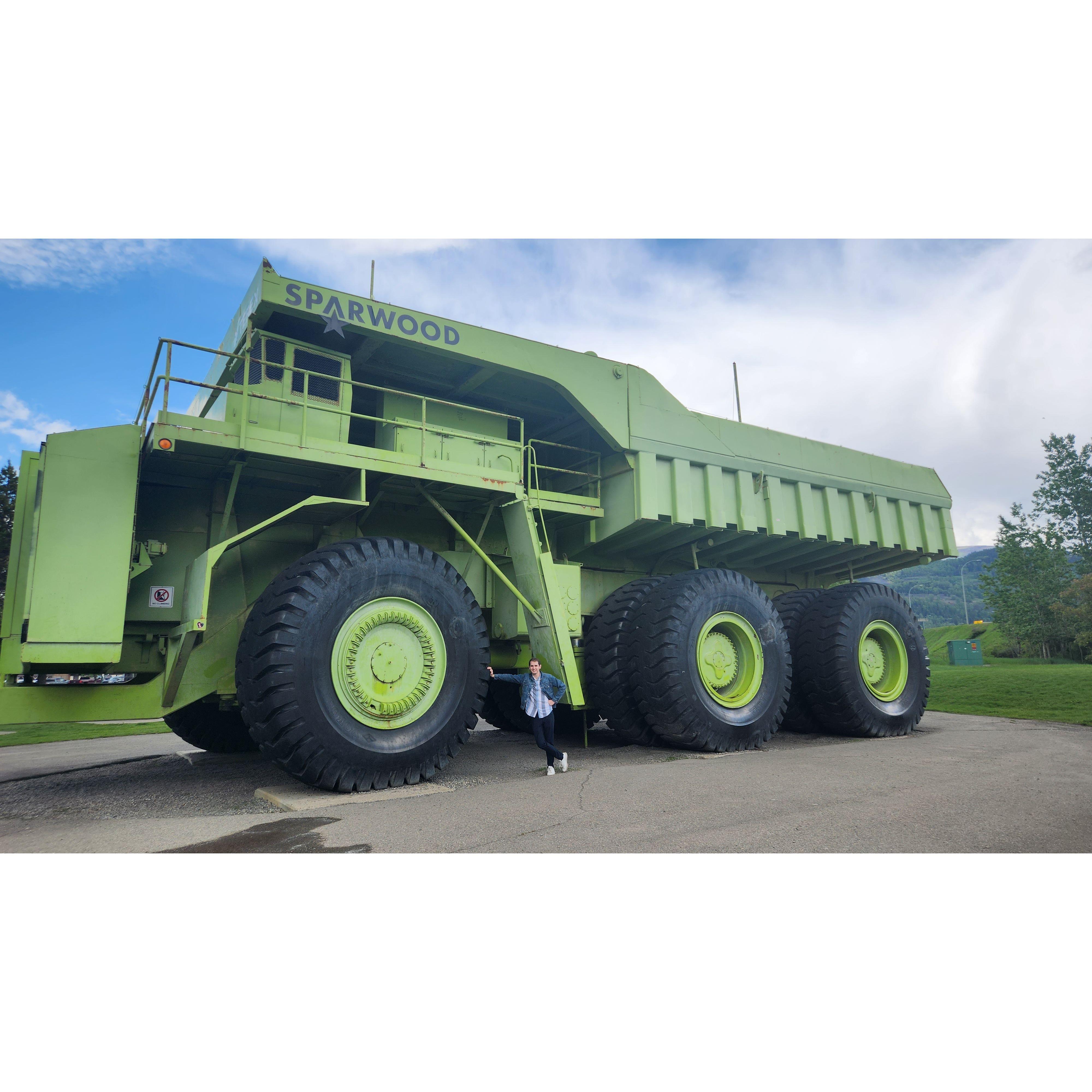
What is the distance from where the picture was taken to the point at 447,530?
8391mm

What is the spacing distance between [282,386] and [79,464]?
73.0 inches

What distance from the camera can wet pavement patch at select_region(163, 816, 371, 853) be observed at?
13.6 feet

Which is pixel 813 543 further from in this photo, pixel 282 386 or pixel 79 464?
pixel 79 464

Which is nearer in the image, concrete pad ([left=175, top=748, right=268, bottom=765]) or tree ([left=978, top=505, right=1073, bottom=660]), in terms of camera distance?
concrete pad ([left=175, top=748, right=268, bottom=765])

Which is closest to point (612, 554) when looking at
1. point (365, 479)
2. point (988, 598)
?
point (365, 479)

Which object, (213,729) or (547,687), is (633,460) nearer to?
(547,687)

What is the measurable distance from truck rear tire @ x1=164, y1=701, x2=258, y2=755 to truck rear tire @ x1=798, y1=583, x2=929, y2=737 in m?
7.63

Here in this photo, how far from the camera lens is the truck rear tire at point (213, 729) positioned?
836cm

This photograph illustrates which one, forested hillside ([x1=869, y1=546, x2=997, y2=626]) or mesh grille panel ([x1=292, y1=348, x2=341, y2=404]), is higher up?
forested hillside ([x1=869, y1=546, x2=997, y2=626])

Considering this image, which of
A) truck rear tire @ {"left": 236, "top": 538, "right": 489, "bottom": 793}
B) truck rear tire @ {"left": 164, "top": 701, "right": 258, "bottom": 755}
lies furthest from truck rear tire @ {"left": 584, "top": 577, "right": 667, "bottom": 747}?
truck rear tire @ {"left": 164, "top": 701, "right": 258, "bottom": 755}

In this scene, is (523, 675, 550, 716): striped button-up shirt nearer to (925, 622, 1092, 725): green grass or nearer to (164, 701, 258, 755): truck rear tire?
(164, 701, 258, 755): truck rear tire

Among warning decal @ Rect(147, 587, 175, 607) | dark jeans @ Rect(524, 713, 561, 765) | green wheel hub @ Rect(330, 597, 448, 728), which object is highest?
warning decal @ Rect(147, 587, 175, 607)

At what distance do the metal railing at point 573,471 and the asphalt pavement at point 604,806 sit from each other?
11.0 feet

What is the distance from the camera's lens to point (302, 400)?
660 centimetres
